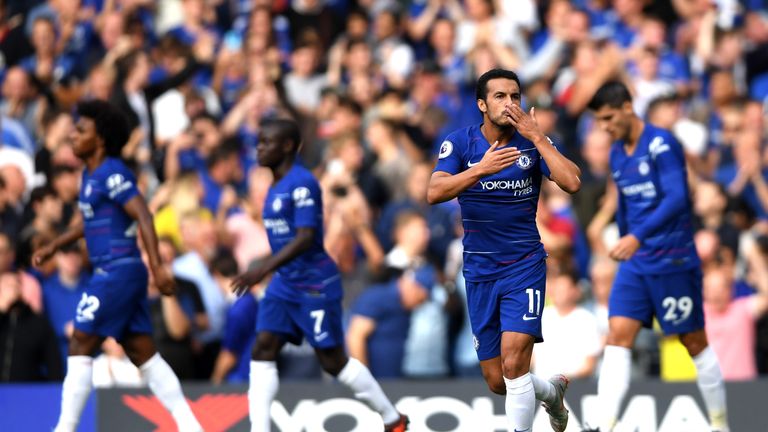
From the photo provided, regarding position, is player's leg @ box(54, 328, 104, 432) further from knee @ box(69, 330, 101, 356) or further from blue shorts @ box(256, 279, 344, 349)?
blue shorts @ box(256, 279, 344, 349)

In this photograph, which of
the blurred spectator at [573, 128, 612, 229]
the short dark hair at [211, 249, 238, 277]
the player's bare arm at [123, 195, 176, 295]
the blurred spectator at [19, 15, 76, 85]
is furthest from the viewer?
the blurred spectator at [19, 15, 76, 85]

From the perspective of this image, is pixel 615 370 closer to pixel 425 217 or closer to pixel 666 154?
pixel 666 154

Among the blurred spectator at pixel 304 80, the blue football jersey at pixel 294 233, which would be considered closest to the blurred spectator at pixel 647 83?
the blurred spectator at pixel 304 80

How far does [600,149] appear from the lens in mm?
15469

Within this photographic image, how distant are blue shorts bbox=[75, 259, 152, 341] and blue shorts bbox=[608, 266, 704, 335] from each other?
3630mm

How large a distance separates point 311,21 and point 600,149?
5539 mm

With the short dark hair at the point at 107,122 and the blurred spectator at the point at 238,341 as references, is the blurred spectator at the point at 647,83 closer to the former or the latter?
the blurred spectator at the point at 238,341

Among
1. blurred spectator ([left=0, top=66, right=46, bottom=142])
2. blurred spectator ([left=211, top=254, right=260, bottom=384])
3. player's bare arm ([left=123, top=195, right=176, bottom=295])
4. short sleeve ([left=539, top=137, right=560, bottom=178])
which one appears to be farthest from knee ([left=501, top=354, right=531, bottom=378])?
blurred spectator ([left=0, top=66, right=46, bottom=142])

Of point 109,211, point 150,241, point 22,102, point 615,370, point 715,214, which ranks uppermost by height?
point 22,102

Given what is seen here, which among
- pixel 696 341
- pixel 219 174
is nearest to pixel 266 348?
pixel 696 341

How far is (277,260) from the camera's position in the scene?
10430 mm

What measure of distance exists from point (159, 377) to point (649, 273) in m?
3.79

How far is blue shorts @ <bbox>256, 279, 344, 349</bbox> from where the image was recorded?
1082 cm

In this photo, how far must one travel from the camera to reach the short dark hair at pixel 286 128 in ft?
36.1
